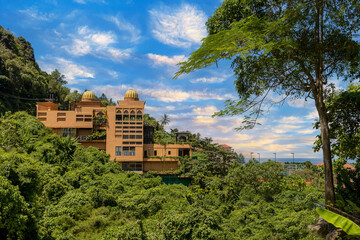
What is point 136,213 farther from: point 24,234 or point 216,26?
point 216,26

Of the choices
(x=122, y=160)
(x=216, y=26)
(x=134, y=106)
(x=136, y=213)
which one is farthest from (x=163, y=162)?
(x=216, y=26)

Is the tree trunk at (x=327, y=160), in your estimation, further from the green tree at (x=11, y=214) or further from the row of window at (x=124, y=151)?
the row of window at (x=124, y=151)

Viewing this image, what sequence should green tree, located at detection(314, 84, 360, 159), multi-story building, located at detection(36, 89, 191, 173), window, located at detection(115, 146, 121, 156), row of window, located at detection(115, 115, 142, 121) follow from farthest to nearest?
row of window, located at detection(115, 115, 142, 121)
multi-story building, located at detection(36, 89, 191, 173)
window, located at detection(115, 146, 121, 156)
green tree, located at detection(314, 84, 360, 159)

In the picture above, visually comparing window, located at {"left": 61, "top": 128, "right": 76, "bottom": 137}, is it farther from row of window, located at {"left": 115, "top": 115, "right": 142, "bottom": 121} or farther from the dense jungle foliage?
the dense jungle foliage

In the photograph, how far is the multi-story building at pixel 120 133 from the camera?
25.6 metres

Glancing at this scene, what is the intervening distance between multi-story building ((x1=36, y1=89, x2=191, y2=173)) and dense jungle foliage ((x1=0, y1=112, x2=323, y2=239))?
5.60 m

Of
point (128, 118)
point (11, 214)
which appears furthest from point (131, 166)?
point (11, 214)

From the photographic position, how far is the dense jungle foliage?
6.73m

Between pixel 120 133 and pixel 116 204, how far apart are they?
14478 mm

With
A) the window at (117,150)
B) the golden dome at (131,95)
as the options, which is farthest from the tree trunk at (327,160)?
the golden dome at (131,95)

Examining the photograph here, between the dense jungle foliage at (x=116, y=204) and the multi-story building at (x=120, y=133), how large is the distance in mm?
5598

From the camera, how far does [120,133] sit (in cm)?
2570

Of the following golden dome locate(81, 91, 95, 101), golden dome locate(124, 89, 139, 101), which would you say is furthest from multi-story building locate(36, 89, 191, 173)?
golden dome locate(81, 91, 95, 101)

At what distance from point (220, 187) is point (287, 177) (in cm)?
547
